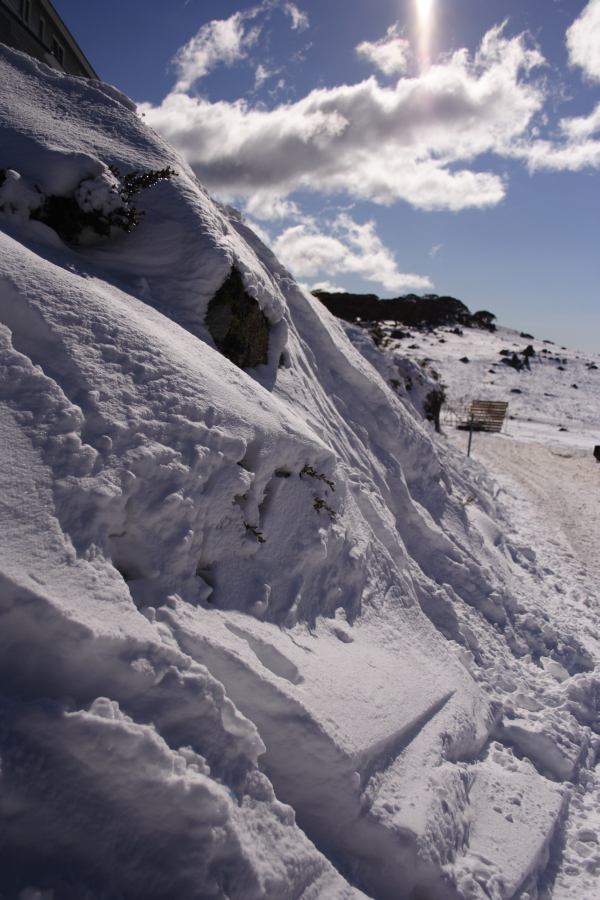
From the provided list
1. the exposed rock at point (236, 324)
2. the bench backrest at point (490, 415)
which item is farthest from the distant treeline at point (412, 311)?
the exposed rock at point (236, 324)

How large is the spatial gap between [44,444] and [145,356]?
135cm

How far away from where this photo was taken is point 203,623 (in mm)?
3504

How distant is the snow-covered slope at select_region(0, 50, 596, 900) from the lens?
2.51 m

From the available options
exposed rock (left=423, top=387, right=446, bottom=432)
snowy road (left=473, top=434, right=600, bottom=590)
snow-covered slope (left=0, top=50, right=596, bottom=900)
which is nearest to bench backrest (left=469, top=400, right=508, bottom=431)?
snowy road (left=473, top=434, right=600, bottom=590)

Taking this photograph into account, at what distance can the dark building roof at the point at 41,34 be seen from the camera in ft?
53.8

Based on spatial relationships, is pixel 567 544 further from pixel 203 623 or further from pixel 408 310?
pixel 408 310

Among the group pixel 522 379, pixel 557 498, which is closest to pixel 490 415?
pixel 557 498

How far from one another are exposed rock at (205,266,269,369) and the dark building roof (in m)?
14.9

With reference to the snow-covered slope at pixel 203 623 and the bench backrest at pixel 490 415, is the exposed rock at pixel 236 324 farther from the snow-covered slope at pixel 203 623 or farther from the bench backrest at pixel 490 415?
the bench backrest at pixel 490 415

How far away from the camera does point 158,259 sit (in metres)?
6.14

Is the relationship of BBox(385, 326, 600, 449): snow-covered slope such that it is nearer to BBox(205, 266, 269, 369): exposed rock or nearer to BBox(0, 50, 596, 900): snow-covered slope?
BBox(205, 266, 269, 369): exposed rock

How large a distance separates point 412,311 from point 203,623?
72759 mm

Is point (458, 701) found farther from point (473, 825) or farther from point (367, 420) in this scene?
point (367, 420)

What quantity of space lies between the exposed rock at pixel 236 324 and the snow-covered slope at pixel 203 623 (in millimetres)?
88
